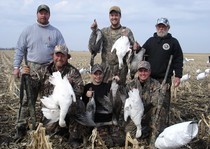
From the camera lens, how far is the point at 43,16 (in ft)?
18.1

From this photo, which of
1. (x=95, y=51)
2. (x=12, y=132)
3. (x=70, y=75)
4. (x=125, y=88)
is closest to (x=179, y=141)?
(x=125, y=88)

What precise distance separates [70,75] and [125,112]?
37.1 inches

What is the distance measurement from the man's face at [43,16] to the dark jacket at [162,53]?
1642mm

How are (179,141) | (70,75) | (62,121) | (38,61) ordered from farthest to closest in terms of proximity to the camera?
(38,61) → (70,75) → (62,121) → (179,141)

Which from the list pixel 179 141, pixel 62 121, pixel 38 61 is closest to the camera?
pixel 179 141

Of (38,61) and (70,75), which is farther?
(38,61)

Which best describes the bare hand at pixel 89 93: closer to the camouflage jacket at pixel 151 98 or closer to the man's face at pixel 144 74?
the camouflage jacket at pixel 151 98

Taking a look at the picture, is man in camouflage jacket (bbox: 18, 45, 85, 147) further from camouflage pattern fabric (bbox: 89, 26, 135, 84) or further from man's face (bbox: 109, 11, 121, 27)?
man's face (bbox: 109, 11, 121, 27)

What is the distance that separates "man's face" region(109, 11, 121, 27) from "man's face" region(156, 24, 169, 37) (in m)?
0.63

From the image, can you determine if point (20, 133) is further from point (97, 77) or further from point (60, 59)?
point (97, 77)

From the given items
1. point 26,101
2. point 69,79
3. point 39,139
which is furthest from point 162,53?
point 39,139

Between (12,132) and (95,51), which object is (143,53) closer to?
(95,51)

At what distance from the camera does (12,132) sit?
561cm

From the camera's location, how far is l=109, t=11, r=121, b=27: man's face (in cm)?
568
